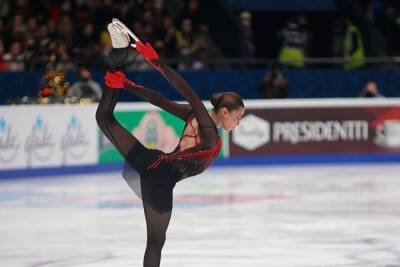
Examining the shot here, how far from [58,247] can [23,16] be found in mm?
9069

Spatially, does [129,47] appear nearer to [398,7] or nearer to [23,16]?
[23,16]

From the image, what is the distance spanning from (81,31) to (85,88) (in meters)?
1.93

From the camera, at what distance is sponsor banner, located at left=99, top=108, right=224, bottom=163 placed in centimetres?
1684

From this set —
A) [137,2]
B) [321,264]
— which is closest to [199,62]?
[137,2]

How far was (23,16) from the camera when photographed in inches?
720

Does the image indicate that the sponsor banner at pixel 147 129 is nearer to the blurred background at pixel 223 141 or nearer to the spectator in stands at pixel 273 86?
the blurred background at pixel 223 141

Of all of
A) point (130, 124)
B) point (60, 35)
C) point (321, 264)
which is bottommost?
point (321, 264)

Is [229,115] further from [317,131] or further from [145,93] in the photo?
[317,131]

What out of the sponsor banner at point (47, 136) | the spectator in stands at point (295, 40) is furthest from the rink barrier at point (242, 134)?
the spectator in stands at point (295, 40)

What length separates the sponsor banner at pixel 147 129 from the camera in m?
16.8

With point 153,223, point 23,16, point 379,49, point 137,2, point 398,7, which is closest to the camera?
point 153,223

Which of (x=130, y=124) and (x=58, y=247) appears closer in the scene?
(x=58, y=247)

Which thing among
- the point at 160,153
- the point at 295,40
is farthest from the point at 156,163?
the point at 295,40

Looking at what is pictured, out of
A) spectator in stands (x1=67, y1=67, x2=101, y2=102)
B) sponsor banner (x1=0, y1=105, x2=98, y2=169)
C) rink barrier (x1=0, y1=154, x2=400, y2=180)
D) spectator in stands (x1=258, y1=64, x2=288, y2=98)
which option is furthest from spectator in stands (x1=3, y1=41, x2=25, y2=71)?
spectator in stands (x1=258, y1=64, x2=288, y2=98)
